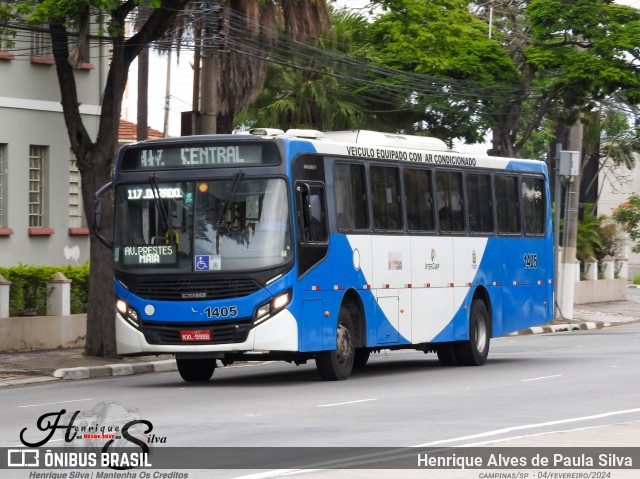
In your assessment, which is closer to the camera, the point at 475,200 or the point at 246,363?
the point at 475,200

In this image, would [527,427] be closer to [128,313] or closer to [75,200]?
[128,313]

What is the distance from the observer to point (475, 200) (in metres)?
23.9

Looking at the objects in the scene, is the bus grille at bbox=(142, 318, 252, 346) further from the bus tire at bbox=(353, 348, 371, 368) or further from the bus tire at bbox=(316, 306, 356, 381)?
the bus tire at bbox=(353, 348, 371, 368)

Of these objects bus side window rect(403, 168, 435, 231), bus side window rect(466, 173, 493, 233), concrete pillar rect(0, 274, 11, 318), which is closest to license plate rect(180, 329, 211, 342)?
bus side window rect(403, 168, 435, 231)

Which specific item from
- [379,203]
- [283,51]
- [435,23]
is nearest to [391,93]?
[435,23]

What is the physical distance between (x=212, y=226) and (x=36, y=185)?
13.3 metres

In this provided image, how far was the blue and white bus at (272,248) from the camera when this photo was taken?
18.8m

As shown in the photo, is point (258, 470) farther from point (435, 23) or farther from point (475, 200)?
point (435, 23)

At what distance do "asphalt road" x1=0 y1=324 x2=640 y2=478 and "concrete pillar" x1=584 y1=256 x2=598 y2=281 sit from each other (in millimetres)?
23265

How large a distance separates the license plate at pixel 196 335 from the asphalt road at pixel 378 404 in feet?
2.15

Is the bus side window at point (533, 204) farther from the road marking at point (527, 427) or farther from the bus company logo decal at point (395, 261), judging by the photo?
the road marking at point (527, 427)

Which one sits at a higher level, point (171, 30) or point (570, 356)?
point (171, 30)

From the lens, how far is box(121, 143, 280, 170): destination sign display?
752 inches

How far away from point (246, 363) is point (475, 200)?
17.1 ft
